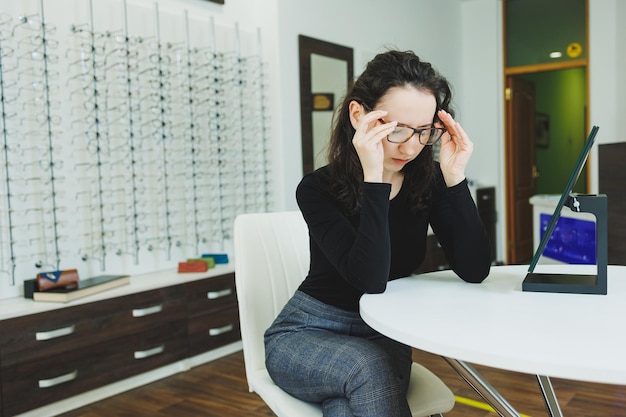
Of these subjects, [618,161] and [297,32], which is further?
[297,32]

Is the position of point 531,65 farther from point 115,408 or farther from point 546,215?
point 115,408

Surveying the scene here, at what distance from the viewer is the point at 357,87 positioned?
1438 millimetres

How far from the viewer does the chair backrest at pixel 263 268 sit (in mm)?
1532

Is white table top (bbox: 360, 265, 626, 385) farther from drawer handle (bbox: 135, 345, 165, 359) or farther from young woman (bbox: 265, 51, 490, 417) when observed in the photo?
drawer handle (bbox: 135, 345, 165, 359)

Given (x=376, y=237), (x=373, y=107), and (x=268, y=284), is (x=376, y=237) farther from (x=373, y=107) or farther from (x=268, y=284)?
(x=268, y=284)

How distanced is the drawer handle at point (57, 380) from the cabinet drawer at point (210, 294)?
72cm

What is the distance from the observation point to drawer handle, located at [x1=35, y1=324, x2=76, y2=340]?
260 centimetres

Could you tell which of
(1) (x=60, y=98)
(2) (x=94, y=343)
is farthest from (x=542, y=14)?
(2) (x=94, y=343)

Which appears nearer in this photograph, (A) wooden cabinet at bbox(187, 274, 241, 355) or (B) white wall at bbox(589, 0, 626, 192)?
(A) wooden cabinet at bbox(187, 274, 241, 355)

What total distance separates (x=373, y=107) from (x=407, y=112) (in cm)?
9

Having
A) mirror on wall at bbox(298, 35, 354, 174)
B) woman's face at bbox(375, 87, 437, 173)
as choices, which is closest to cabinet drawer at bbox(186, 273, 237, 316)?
mirror on wall at bbox(298, 35, 354, 174)

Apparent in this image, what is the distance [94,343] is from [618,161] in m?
3.12

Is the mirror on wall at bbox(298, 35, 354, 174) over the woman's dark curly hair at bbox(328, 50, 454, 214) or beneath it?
over

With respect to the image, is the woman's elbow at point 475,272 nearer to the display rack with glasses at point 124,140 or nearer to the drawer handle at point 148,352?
the drawer handle at point 148,352
